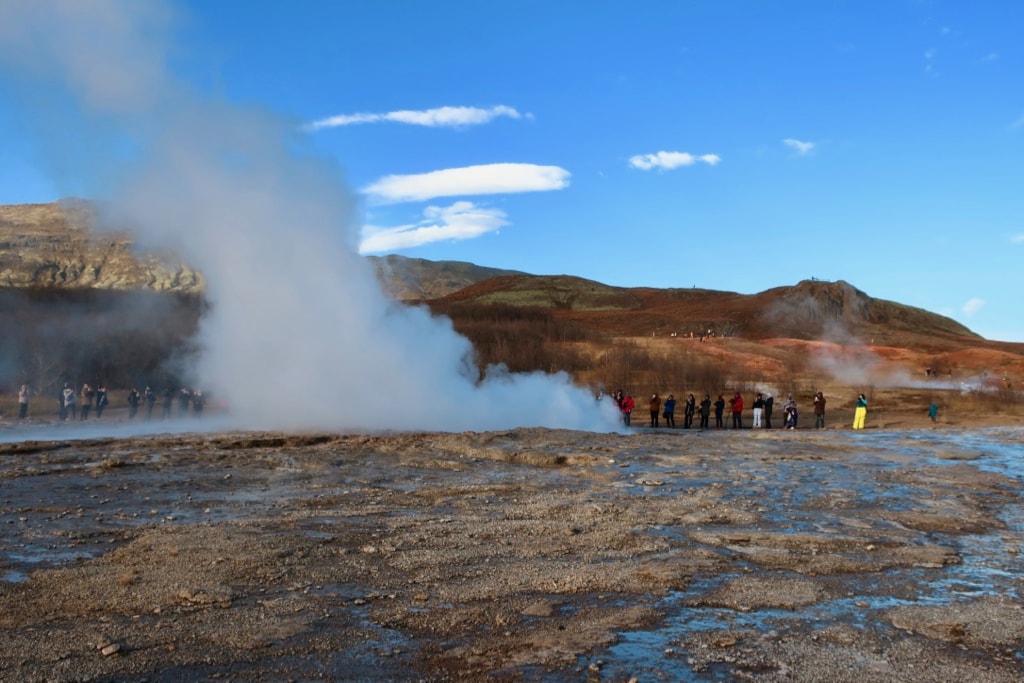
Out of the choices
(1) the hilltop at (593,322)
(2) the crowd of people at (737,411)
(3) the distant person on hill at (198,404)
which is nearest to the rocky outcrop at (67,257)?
(1) the hilltop at (593,322)

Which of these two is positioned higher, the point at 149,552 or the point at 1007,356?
the point at 1007,356

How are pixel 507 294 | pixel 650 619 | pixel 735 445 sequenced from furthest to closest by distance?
pixel 507 294
pixel 735 445
pixel 650 619

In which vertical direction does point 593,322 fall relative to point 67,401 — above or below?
above

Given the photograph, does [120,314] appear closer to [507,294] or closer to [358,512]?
[358,512]

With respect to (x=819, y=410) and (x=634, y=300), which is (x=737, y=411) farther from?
(x=634, y=300)

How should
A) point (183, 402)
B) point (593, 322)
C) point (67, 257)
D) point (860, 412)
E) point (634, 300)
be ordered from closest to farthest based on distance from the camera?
point (860, 412) → point (183, 402) → point (593, 322) → point (67, 257) → point (634, 300)

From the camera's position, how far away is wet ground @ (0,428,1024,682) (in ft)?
20.2

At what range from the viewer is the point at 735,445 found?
23.3 m

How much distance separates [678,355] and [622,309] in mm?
48570

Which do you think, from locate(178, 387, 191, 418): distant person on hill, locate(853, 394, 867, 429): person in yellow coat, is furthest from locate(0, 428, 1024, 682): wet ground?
locate(178, 387, 191, 418): distant person on hill

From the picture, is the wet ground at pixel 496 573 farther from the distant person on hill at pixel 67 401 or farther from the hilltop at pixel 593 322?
the hilltop at pixel 593 322

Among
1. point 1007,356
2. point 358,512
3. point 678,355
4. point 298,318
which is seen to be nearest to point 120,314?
point 298,318

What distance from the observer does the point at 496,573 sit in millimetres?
8555

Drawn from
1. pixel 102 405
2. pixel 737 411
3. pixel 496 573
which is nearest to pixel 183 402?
pixel 102 405
